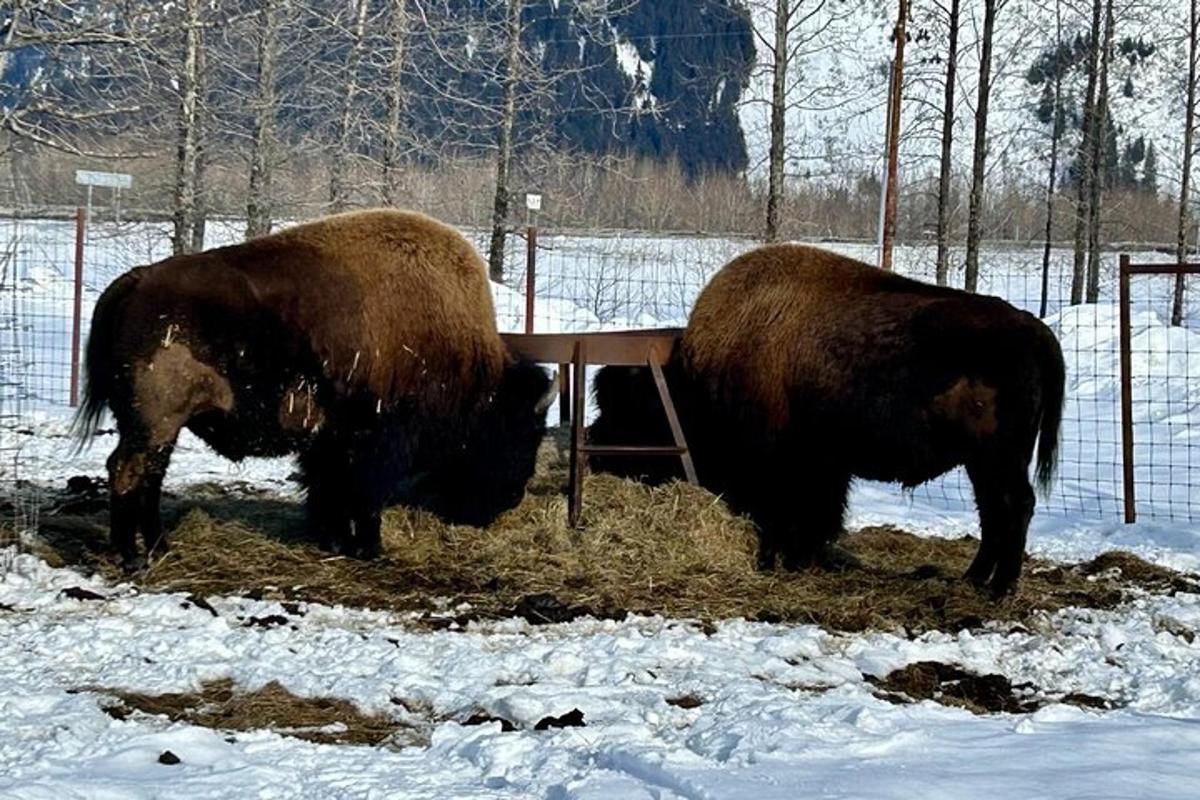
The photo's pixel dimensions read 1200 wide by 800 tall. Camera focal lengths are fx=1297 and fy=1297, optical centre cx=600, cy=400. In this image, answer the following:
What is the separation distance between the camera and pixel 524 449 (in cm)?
866

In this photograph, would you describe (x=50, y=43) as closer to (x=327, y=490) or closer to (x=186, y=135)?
(x=327, y=490)

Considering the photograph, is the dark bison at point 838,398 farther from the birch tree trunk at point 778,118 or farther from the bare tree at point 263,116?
the bare tree at point 263,116

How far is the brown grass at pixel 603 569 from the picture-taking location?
6883 millimetres

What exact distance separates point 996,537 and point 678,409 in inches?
91.9

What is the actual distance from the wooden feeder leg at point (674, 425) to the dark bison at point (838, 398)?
19 centimetres

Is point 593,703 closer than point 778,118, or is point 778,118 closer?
point 593,703

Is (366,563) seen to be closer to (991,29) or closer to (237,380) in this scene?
(237,380)

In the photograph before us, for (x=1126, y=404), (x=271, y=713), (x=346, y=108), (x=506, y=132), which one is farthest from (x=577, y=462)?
(x=506, y=132)

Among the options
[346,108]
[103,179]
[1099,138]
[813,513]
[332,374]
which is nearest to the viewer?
[332,374]

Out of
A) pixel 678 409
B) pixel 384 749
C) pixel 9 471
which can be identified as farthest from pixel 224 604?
pixel 9 471

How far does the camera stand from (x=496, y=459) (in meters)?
8.59

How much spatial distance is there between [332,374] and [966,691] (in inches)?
166

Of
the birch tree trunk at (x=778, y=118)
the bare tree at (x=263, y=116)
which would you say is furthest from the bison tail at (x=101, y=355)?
the birch tree trunk at (x=778, y=118)

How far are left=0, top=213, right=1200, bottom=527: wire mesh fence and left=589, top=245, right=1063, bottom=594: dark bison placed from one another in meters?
2.56
